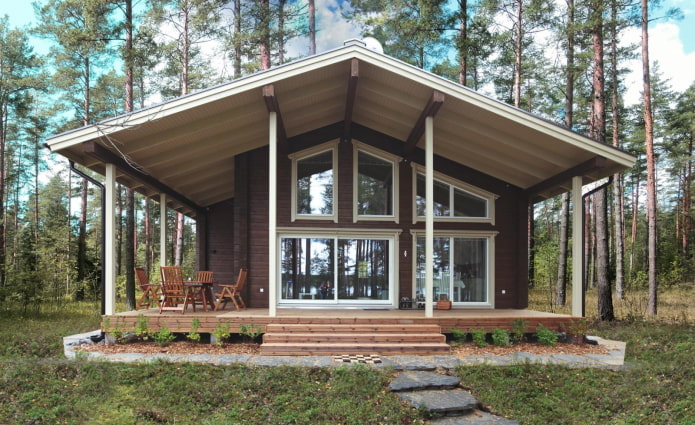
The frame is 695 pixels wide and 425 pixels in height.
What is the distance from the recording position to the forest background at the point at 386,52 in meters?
11.2

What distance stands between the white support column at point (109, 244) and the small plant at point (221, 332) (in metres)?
1.69

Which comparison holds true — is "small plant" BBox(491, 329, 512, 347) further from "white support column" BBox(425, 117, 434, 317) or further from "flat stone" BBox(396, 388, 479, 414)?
"flat stone" BBox(396, 388, 479, 414)

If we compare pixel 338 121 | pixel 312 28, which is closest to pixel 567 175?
pixel 338 121

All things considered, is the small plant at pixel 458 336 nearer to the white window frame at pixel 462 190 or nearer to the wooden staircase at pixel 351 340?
the wooden staircase at pixel 351 340

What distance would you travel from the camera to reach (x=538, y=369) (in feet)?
18.2

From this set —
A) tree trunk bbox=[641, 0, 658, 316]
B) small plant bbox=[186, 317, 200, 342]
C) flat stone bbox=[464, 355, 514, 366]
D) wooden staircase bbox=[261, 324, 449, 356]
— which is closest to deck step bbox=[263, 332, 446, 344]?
wooden staircase bbox=[261, 324, 449, 356]

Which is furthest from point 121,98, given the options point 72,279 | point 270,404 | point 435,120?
point 270,404

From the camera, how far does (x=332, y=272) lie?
926cm

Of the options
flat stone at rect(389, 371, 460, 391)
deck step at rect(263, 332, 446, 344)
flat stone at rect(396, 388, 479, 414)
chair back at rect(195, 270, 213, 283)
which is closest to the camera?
flat stone at rect(396, 388, 479, 414)

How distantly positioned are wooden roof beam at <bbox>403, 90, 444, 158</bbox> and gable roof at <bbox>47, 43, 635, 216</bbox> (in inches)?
1.1

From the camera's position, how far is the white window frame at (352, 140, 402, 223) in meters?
9.47

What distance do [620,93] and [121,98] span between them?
69.6 feet

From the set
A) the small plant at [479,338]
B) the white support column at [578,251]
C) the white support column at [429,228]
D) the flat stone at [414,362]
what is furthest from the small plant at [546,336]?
the flat stone at [414,362]

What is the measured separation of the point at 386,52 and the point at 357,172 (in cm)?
961
